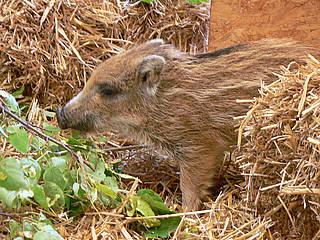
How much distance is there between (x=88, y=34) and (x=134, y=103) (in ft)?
3.52

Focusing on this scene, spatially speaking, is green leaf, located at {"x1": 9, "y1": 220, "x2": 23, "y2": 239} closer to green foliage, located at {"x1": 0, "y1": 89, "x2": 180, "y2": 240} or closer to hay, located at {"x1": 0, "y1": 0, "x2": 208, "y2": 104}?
green foliage, located at {"x1": 0, "y1": 89, "x2": 180, "y2": 240}

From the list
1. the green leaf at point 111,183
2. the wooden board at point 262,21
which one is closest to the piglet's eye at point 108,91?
the green leaf at point 111,183

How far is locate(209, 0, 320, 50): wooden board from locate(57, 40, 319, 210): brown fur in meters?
0.46

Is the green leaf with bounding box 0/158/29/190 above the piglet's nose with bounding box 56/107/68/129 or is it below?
above

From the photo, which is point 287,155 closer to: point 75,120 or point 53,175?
point 53,175

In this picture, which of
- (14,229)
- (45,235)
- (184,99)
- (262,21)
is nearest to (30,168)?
(14,229)

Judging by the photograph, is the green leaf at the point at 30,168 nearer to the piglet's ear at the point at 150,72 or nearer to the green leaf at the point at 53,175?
the green leaf at the point at 53,175

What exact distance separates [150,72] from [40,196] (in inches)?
43.3

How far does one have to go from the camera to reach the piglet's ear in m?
4.00

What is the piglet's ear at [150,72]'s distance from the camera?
400 centimetres

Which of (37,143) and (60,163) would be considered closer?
(60,163)

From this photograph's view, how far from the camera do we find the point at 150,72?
13.2 feet

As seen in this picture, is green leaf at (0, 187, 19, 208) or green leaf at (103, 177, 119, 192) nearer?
green leaf at (0, 187, 19, 208)

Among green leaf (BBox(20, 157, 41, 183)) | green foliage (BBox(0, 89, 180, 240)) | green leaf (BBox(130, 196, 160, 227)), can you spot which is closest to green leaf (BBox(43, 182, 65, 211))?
green foliage (BBox(0, 89, 180, 240))
